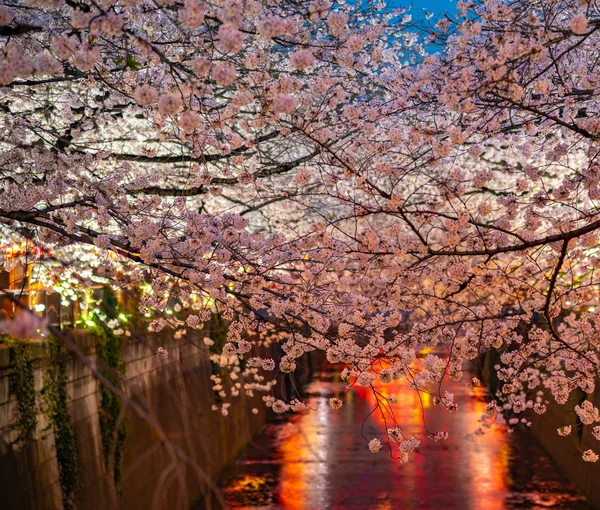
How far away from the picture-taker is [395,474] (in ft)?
62.6

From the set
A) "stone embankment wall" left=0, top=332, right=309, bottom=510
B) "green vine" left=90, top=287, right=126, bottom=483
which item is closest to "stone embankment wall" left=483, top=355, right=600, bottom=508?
"stone embankment wall" left=0, top=332, right=309, bottom=510

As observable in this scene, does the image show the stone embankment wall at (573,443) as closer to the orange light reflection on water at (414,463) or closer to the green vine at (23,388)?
the orange light reflection on water at (414,463)

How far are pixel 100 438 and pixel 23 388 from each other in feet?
→ 9.97

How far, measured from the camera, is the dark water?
1662 centimetres

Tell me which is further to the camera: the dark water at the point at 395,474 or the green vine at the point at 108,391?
the dark water at the point at 395,474

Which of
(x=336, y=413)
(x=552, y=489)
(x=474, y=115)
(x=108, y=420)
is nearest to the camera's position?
(x=474, y=115)

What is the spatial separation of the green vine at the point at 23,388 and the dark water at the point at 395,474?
4713 mm

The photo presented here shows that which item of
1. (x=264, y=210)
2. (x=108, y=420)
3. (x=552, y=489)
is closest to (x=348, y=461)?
(x=552, y=489)

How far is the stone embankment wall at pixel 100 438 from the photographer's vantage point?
8.98 m

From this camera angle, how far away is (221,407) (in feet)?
64.0

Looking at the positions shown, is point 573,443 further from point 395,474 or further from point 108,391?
point 108,391

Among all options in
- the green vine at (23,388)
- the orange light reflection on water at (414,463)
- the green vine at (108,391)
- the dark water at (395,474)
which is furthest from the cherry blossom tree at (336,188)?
the dark water at (395,474)

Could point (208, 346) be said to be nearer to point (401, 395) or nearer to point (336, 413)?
point (336, 413)

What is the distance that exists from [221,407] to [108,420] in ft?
23.9
